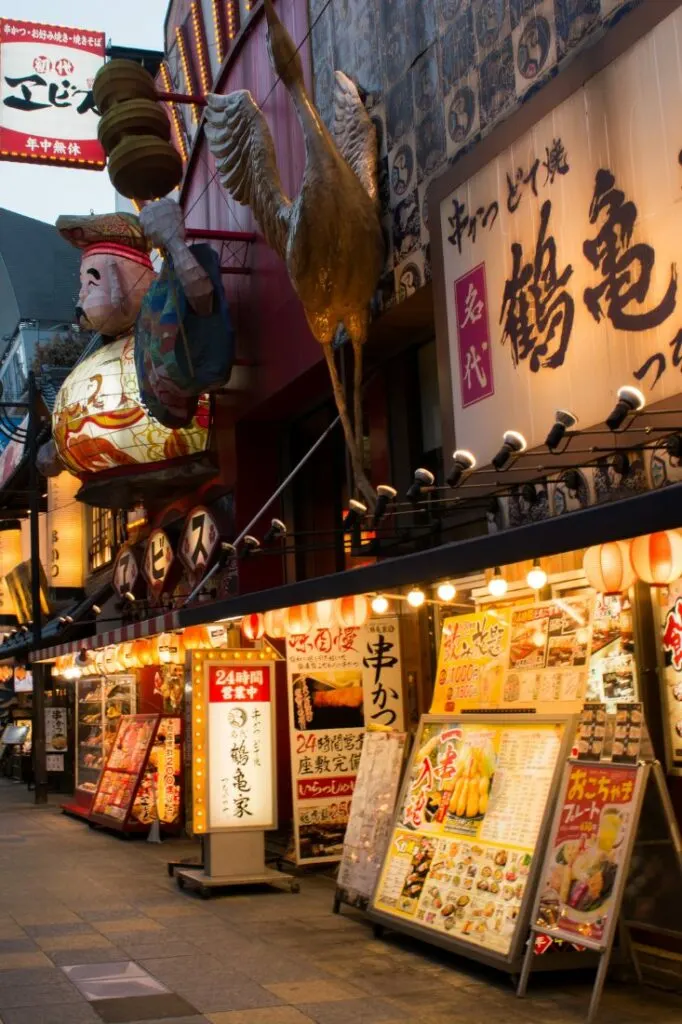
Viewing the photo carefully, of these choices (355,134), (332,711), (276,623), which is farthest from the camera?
(332,711)

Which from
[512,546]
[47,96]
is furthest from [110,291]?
[512,546]

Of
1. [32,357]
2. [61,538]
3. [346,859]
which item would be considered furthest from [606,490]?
[32,357]

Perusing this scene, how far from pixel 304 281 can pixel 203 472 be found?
7.40 m

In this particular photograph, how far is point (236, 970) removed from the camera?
9812 mm

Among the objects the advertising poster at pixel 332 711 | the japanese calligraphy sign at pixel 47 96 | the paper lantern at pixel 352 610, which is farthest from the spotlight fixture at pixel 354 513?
the japanese calligraphy sign at pixel 47 96

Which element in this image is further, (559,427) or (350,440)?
(350,440)

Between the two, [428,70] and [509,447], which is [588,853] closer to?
[509,447]

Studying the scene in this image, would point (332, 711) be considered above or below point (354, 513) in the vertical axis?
below

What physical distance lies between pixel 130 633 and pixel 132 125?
818 centimetres

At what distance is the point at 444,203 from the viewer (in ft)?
40.3

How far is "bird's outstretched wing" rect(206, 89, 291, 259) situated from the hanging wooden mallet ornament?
3227 millimetres

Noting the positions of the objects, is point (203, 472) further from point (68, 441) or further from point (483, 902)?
point (483, 902)

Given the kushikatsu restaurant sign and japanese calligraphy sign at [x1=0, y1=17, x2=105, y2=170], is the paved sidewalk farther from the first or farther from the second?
japanese calligraphy sign at [x1=0, y1=17, x2=105, y2=170]

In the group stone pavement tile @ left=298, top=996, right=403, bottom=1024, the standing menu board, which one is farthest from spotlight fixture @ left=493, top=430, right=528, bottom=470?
stone pavement tile @ left=298, top=996, right=403, bottom=1024
